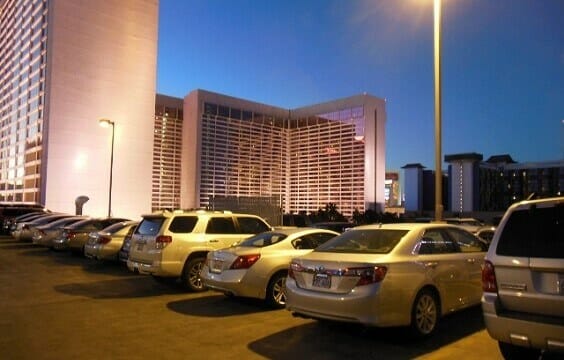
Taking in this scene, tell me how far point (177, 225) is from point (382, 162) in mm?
41736

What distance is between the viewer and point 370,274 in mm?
6367

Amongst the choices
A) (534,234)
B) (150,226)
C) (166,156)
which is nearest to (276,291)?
(150,226)

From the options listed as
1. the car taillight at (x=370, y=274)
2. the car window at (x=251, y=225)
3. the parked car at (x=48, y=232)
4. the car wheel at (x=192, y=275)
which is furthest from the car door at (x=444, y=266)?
the parked car at (x=48, y=232)

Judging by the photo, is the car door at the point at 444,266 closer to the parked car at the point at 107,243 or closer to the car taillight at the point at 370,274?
the car taillight at the point at 370,274

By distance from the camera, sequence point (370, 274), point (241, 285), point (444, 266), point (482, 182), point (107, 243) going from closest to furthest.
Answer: point (370, 274) < point (444, 266) < point (241, 285) < point (107, 243) < point (482, 182)

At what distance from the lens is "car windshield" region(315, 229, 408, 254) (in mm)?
7043

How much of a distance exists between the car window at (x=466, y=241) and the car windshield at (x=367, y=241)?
3.67 ft

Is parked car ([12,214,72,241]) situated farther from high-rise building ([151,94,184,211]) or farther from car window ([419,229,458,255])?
high-rise building ([151,94,184,211])

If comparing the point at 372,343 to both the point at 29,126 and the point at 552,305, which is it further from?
the point at 29,126

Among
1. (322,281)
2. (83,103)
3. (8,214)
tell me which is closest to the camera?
(322,281)

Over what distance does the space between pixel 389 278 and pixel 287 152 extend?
53.2m

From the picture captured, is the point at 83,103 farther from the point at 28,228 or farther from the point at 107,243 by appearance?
the point at 107,243

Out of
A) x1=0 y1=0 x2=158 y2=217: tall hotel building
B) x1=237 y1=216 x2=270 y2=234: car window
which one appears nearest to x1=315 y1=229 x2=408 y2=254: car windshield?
x1=237 y1=216 x2=270 y2=234: car window

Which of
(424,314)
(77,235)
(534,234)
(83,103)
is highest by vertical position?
(83,103)
